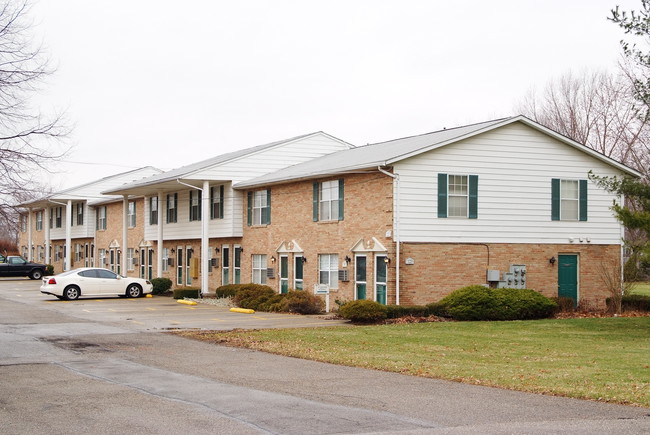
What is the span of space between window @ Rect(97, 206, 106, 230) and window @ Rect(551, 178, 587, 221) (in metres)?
37.8

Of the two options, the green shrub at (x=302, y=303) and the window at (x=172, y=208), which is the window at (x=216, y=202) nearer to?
the window at (x=172, y=208)

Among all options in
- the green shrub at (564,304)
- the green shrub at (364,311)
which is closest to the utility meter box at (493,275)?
the green shrub at (564,304)

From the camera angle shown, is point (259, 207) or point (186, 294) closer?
point (259, 207)

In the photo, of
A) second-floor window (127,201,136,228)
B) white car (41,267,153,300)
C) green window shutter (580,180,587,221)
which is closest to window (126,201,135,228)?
second-floor window (127,201,136,228)

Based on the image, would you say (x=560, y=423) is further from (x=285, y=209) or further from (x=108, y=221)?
(x=108, y=221)

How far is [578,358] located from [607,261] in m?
14.8

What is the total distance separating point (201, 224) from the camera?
39438 mm

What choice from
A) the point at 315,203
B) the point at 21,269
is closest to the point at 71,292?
the point at 315,203

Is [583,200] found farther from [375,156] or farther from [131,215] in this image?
[131,215]

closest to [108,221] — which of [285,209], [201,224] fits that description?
[201,224]

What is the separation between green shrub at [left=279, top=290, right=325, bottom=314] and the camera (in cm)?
2888

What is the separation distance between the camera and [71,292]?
35875mm

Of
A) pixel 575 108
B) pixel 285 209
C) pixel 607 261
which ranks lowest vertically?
pixel 607 261

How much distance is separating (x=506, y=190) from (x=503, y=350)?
38.1 ft
